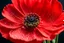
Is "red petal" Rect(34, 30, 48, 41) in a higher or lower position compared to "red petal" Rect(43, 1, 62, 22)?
lower

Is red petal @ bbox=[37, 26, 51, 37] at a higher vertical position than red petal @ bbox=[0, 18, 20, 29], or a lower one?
lower

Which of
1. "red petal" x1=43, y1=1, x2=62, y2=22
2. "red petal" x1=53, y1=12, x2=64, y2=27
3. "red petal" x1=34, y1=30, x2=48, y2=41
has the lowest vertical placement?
"red petal" x1=34, y1=30, x2=48, y2=41

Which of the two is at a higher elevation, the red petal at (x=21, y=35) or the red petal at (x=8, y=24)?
the red petal at (x=8, y=24)
